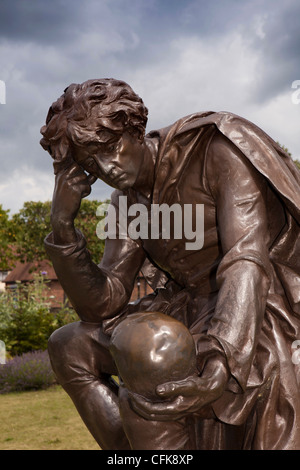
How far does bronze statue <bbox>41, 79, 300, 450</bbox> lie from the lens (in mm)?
1955

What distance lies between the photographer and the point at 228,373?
1.95 metres

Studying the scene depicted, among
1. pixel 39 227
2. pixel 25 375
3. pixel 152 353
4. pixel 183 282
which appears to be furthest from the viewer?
pixel 39 227

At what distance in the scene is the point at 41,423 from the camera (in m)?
6.84

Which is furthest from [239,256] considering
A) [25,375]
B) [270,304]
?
[25,375]

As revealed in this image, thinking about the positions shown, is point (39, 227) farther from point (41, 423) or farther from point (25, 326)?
point (41, 423)

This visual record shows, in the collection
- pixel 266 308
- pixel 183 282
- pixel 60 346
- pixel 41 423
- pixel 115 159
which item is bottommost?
pixel 41 423

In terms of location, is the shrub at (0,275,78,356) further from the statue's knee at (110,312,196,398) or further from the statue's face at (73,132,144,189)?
the statue's knee at (110,312,196,398)

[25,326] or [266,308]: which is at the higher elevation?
[266,308]

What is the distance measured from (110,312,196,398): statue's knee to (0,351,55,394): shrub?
7464 mm

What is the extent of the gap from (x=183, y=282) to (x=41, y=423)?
15.8 ft

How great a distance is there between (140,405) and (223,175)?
967 millimetres

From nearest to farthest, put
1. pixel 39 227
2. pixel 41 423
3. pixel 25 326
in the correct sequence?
pixel 41 423 → pixel 25 326 → pixel 39 227
